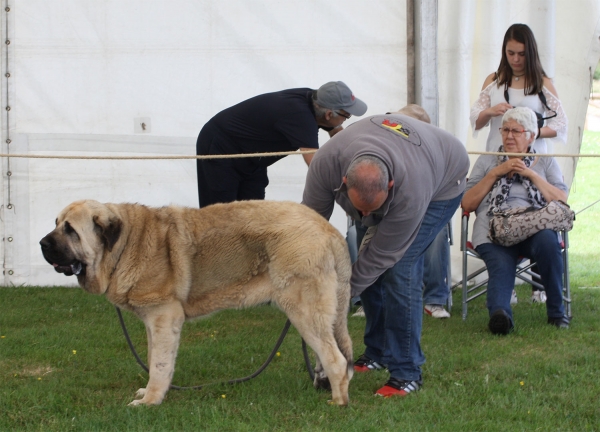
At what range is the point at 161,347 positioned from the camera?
4082 millimetres

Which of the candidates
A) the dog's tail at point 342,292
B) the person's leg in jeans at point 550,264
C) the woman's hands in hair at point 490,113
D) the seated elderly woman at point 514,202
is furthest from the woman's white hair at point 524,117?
the dog's tail at point 342,292

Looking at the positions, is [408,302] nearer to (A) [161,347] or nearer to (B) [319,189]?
(B) [319,189]

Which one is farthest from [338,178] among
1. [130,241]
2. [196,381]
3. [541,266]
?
[541,266]

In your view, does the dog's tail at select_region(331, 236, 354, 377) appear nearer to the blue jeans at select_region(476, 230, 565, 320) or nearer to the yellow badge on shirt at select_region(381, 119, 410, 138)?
the yellow badge on shirt at select_region(381, 119, 410, 138)

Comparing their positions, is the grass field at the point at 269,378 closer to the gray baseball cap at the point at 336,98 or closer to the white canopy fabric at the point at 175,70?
the white canopy fabric at the point at 175,70

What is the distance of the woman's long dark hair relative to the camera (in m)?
6.27

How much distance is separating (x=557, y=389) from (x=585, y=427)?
599 millimetres

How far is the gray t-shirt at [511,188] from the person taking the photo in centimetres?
593

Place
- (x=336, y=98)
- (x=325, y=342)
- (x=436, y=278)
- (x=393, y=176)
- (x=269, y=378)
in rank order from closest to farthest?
1. (x=393, y=176)
2. (x=325, y=342)
3. (x=269, y=378)
4. (x=336, y=98)
5. (x=436, y=278)

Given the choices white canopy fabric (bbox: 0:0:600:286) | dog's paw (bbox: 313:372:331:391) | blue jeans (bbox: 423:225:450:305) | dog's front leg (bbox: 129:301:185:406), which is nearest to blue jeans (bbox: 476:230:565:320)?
blue jeans (bbox: 423:225:450:305)

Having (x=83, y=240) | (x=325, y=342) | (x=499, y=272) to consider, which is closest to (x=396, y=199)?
(x=325, y=342)

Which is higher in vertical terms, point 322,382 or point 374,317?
point 374,317

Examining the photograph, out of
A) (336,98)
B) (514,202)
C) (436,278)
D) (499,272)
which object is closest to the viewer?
(336,98)

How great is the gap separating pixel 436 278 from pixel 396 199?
9.05 ft
